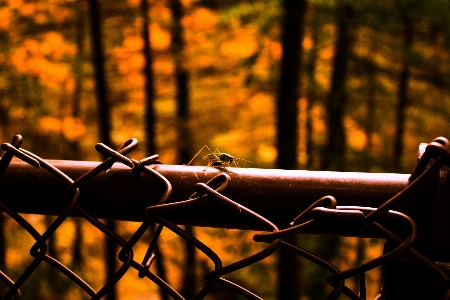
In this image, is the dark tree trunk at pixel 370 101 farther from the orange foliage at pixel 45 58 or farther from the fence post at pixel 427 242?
the fence post at pixel 427 242

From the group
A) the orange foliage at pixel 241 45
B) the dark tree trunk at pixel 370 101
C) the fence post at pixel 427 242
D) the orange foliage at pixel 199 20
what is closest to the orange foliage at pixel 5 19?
the orange foliage at pixel 199 20

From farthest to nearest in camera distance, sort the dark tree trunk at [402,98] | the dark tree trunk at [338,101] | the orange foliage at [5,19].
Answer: the dark tree trunk at [402,98], the orange foliage at [5,19], the dark tree trunk at [338,101]

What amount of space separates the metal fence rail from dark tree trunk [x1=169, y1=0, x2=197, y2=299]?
8.25m

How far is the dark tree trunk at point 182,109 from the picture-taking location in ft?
32.9

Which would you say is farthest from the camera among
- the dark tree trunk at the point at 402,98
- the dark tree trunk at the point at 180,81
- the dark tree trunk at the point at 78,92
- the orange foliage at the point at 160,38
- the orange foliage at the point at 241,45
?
the orange foliage at the point at 160,38

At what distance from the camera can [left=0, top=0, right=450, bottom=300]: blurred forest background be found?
682cm

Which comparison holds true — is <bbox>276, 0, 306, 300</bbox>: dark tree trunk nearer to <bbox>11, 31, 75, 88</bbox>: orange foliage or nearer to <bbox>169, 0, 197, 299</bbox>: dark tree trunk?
<bbox>169, 0, 197, 299</bbox>: dark tree trunk

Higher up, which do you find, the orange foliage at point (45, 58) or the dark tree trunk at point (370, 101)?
the orange foliage at point (45, 58)

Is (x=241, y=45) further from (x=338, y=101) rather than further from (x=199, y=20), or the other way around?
(x=338, y=101)

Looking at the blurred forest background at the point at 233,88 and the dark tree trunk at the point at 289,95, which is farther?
the blurred forest background at the point at 233,88

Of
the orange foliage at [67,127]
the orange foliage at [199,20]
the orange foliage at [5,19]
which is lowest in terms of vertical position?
the orange foliage at [67,127]

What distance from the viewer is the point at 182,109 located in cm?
1168

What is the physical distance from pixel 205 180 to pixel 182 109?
10.9 m

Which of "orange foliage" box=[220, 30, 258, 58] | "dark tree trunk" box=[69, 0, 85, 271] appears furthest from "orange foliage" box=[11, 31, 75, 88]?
"orange foliage" box=[220, 30, 258, 58]
